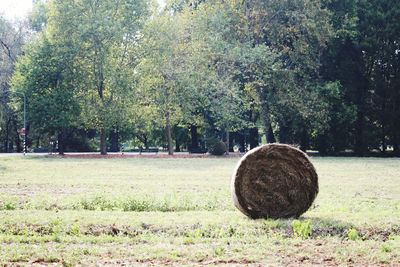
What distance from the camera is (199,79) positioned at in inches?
2005

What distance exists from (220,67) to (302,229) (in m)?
41.8

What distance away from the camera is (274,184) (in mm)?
12797

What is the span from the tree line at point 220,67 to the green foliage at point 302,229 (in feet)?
127

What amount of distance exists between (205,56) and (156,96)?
19.7 feet

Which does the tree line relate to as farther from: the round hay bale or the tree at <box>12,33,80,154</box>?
the round hay bale

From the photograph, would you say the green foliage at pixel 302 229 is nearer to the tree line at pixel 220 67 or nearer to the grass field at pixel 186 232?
the grass field at pixel 186 232

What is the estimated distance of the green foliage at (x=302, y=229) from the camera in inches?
422

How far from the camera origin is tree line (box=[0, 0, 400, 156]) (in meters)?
50.9

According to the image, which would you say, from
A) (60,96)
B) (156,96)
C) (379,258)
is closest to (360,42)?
(156,96)

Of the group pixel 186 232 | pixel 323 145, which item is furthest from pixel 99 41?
pixel 186 232

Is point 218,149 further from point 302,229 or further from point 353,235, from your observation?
point 353,235

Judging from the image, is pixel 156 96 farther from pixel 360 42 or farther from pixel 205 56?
pixel 360 42

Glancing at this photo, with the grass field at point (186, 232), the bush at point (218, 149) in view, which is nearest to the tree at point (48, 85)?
the bush at point (218, 149)

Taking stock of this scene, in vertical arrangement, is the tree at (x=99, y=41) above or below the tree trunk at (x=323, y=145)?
above
